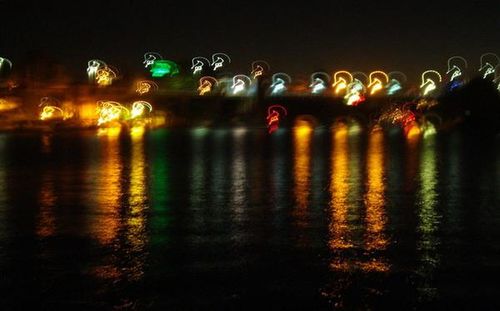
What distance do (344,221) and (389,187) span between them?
196 inches

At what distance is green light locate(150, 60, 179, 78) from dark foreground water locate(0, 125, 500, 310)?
263 ft

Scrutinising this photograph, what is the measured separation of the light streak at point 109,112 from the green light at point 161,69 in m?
30.8

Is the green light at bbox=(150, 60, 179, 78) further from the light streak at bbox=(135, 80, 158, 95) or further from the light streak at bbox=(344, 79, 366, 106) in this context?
the light streak at bbox=(344, 79, 366, 106)

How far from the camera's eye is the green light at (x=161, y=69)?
99.7 meters

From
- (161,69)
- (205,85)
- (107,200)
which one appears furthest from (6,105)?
(107,200)

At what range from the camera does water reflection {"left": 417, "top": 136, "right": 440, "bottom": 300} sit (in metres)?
7.68

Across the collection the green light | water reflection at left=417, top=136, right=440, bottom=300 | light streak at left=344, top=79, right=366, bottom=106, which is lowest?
water reflection at left=417, top=136, right=440, bottom=300

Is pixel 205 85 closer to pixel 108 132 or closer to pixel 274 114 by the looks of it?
pixel 274 114

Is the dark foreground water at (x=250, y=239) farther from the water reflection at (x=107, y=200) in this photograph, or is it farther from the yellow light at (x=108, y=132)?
the yellow light at (x=108, y=132)

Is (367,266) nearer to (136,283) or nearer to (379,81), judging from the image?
(136,283)

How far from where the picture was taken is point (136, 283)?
766cm

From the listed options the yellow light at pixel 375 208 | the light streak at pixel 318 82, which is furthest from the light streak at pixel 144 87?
the yellow light at pixel 375 208

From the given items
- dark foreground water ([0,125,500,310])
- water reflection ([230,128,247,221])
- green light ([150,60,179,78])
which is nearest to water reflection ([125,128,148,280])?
dark foreground water ([0,125,500,310])

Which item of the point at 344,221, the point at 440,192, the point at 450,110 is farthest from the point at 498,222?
the point at 450,110
